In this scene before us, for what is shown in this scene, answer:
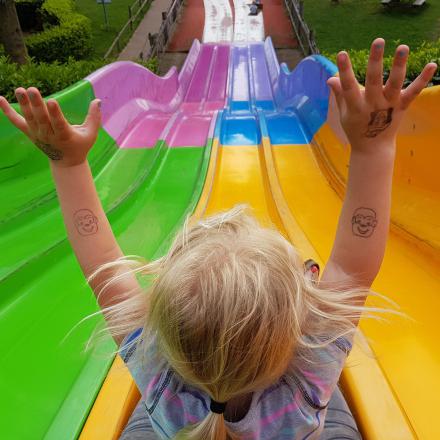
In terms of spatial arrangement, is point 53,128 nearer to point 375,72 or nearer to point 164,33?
point 375,72

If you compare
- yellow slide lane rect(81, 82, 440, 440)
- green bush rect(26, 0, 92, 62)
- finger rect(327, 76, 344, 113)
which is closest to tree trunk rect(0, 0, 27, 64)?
green bush rect(26, 0, 92, 62)

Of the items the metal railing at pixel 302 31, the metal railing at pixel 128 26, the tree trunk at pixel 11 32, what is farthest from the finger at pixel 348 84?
the metal railing at pixel 128 26

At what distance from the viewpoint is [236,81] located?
7.80 m

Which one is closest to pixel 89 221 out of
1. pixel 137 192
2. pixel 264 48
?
pixel 137 192

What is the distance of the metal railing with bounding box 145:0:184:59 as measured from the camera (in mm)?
10625

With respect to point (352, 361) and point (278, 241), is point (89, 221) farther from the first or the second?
point (352, 361)

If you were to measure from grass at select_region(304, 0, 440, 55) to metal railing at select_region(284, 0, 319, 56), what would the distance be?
602 millimetres

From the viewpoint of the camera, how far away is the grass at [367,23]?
11.8m

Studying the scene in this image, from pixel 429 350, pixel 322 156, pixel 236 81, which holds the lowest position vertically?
pixel 236 81

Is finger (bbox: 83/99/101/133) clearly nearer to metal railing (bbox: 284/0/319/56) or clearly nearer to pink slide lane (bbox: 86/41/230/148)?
pink slide lane (bbox: 86/41/230/148)

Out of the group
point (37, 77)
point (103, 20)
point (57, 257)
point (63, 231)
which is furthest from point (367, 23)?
point (57, 257)

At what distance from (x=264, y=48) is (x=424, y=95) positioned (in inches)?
313

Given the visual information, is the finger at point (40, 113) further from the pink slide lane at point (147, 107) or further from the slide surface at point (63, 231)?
the pink slide lane at point (147, 107)

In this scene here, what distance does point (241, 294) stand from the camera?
2.65ft
